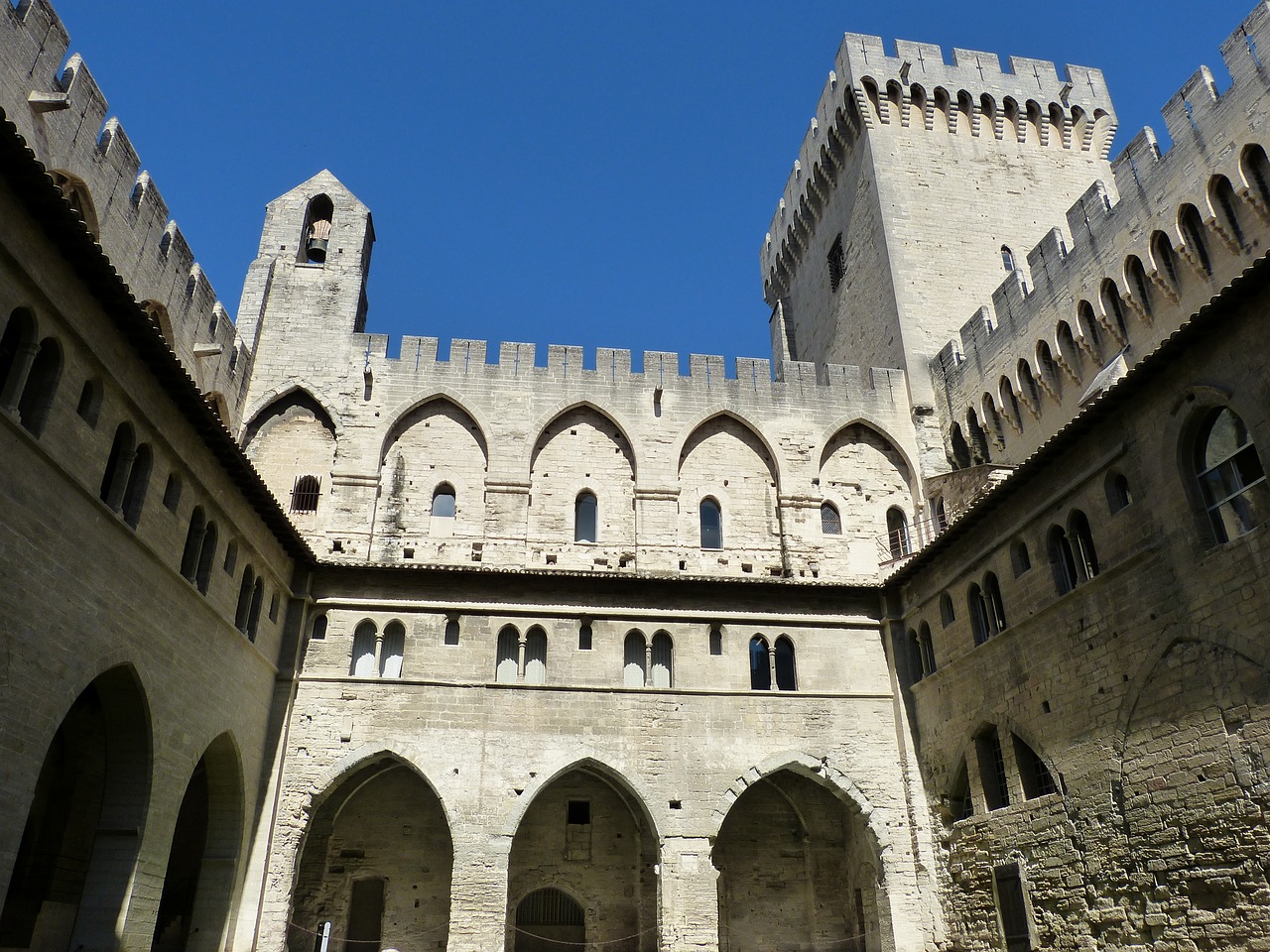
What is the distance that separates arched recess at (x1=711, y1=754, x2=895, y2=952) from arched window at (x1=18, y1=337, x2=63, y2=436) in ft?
43.5

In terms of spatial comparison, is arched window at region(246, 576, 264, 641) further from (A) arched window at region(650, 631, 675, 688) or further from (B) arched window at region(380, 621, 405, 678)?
(A) arched window at region(650, 631, 675, 688)

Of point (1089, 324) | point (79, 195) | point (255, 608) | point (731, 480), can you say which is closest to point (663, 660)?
point (731, 480)

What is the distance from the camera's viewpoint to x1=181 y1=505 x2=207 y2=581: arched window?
14375 millimetres

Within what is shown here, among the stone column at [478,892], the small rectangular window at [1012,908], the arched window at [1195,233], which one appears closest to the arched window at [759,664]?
the small rectangular window at [1012,908]

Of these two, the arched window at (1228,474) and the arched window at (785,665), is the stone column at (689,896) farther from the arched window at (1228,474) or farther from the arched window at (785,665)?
the arched window at (1228,474)

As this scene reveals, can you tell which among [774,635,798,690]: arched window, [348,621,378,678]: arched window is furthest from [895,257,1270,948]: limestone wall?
[348,621,378,678]: arched window

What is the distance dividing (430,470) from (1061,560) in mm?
12829

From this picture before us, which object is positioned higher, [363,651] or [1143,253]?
[1143,253]

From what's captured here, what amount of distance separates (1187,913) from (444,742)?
11.9 metres

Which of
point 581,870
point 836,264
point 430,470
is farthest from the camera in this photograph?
point 836,264

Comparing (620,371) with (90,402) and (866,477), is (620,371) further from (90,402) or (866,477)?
(90,402)

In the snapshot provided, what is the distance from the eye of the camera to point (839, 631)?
20.2 meters

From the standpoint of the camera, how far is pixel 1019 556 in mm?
16172

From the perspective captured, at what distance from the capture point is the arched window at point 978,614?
17.0 metres
